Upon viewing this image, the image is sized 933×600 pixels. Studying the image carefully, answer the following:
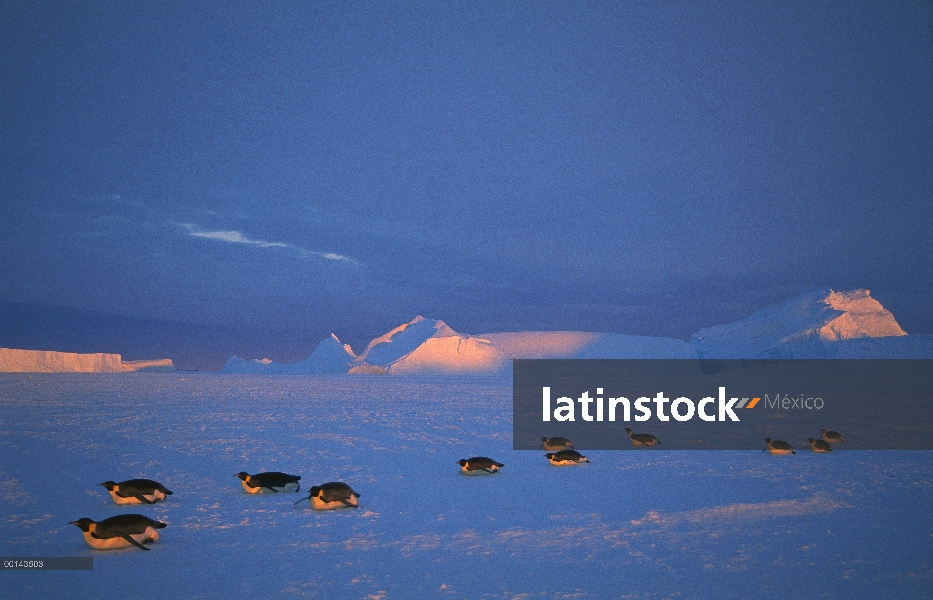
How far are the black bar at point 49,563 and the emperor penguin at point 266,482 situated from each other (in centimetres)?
251

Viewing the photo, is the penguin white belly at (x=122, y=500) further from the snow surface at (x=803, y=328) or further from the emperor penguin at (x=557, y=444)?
the snow surface at (x=803, y=328)

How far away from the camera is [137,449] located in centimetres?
1120

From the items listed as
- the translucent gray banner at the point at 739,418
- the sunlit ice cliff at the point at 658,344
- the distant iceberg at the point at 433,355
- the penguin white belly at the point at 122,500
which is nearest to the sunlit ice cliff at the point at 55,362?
the sunlit ice cliff at the point at 658,344

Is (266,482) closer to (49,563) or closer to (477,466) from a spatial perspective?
(49,563)

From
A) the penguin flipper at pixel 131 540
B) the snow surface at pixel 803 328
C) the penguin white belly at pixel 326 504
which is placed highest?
the snow surface at pixel 803 328

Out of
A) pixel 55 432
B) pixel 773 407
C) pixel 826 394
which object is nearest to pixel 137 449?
pixel 55 432

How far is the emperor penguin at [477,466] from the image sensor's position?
898 cm

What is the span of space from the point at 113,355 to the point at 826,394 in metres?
94.9

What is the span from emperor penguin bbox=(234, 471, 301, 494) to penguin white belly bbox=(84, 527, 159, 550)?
200 cm

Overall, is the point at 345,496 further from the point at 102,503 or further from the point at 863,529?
the point at 863,529

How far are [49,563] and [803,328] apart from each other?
172 ft

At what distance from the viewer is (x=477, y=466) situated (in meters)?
8.98

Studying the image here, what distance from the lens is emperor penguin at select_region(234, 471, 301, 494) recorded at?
768 cm

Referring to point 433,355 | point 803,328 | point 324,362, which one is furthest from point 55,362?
point 803,328
